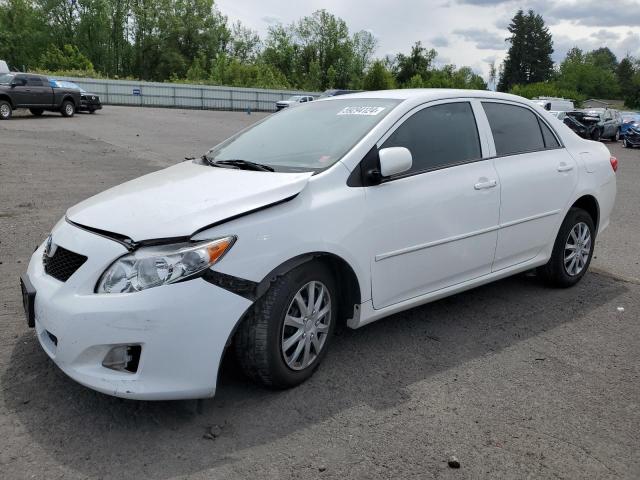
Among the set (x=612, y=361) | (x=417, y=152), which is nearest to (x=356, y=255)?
(x=417, y=152)

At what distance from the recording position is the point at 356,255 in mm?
3580

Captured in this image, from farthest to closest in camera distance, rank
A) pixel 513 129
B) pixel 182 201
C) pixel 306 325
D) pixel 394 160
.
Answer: pixel 513 129 < pixel 394 160 < pixel 306 325 < pixel 182 201

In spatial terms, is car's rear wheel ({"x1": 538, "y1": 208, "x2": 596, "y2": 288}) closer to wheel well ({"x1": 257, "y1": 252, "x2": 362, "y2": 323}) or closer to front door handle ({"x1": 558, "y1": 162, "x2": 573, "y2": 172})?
front door handle ({"x1": 558, "y1": 162, "x2": 573, "y2": 172})

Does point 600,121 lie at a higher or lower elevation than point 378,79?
lower

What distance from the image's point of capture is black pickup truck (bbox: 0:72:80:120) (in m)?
23.6

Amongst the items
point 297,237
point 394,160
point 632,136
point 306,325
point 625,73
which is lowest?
point 632,136

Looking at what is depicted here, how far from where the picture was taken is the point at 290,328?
3.39 m

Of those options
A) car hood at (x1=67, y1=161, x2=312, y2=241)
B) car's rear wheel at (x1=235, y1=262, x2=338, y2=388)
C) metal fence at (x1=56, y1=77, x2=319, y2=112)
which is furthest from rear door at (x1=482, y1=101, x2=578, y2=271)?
metal fence at (x1=56, y1=77, x2=319, y2=112)

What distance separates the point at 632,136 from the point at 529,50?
86.8 m

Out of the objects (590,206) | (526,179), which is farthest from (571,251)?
(526,179)

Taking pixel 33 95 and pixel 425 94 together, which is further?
pixel 33 95

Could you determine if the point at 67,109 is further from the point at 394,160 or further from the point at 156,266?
the point at 156,266

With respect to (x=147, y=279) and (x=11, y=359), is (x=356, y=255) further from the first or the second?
(x=11, y=359)

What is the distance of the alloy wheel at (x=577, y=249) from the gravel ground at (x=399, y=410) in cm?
31
